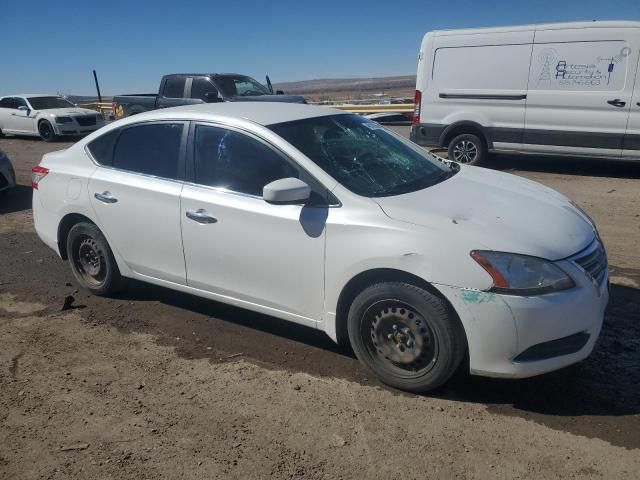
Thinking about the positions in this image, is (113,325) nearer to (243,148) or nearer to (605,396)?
(243,148)

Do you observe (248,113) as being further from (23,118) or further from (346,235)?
(23,118)

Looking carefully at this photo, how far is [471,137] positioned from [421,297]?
8.09 metres

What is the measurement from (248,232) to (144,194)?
104 centimetres

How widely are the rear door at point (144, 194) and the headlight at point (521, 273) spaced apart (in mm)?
2208

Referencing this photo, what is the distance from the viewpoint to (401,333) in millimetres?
3320

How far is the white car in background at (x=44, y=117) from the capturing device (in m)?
17.0

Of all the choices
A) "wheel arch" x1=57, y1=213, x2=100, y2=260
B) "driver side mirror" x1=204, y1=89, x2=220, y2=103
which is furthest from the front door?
"driver side mirror" x1=204, y1=89, x2=220, y2=103

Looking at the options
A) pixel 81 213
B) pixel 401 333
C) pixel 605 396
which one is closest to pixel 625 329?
pixel 605 396

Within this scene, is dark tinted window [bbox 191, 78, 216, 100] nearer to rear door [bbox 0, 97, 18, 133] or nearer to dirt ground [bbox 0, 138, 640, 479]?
rear door [bbox 0, 97, 18, 133]

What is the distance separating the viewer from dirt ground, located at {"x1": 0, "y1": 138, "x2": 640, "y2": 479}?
9.15 ft

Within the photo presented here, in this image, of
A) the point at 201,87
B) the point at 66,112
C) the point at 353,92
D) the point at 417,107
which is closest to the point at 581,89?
the point at 417,107

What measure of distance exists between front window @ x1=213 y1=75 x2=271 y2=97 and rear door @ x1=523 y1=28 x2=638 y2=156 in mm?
7085

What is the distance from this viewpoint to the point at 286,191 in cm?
339

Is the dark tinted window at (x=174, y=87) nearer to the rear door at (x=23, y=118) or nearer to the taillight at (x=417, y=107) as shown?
the rear door at (x=23, y=118)
